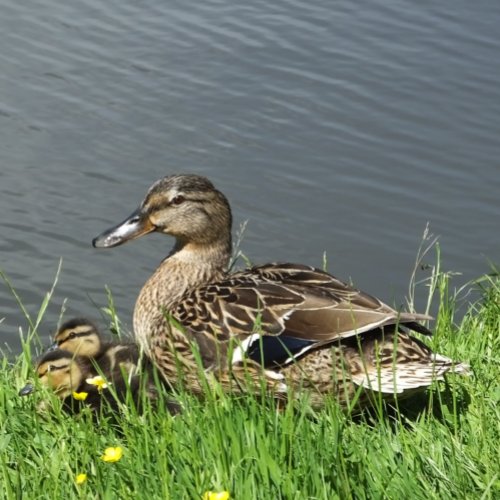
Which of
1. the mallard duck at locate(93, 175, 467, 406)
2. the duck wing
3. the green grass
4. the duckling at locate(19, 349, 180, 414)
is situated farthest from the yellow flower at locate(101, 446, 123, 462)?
the duck wing

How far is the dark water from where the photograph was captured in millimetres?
8234

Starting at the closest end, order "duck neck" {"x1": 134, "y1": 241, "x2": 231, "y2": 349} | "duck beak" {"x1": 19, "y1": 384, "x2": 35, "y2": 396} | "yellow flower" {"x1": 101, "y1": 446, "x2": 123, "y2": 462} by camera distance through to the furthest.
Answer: "yellow flower" {"x1": 101, "y1": 446, "x2": 123, "y2": 462} < "duck beak" {"x1": 19, "y1": 384, "x2": 35, "y2": 396} < "duck neck" {"x1": 134, "y1": 241, "x2": 231, "y2": 349}

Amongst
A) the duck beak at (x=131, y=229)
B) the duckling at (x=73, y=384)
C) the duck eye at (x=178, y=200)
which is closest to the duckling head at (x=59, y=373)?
the duckling at (x=73, y=384)

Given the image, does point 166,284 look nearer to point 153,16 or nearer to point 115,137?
point 115,137

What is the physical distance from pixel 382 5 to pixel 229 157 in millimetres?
3628

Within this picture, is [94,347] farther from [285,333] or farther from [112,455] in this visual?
[112,455]

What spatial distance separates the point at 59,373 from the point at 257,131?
514 centimetres

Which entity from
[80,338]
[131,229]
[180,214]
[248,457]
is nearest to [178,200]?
[180,214]

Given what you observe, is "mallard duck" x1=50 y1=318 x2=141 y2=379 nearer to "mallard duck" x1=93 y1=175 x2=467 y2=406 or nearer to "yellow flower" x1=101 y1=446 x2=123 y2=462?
"mallard duck" x1=93 y1=175 x2=467 y2=406

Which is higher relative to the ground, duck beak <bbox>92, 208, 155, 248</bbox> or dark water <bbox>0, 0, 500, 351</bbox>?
duck beak <bbox>92, 208, 155, 248</bbox>

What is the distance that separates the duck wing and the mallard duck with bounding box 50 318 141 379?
0.28m

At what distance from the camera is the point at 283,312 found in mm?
5074

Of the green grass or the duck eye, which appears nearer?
the green grass

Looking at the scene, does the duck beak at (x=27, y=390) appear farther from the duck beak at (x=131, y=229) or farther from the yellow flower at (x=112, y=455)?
the duck beak at (x=131, y=229)
